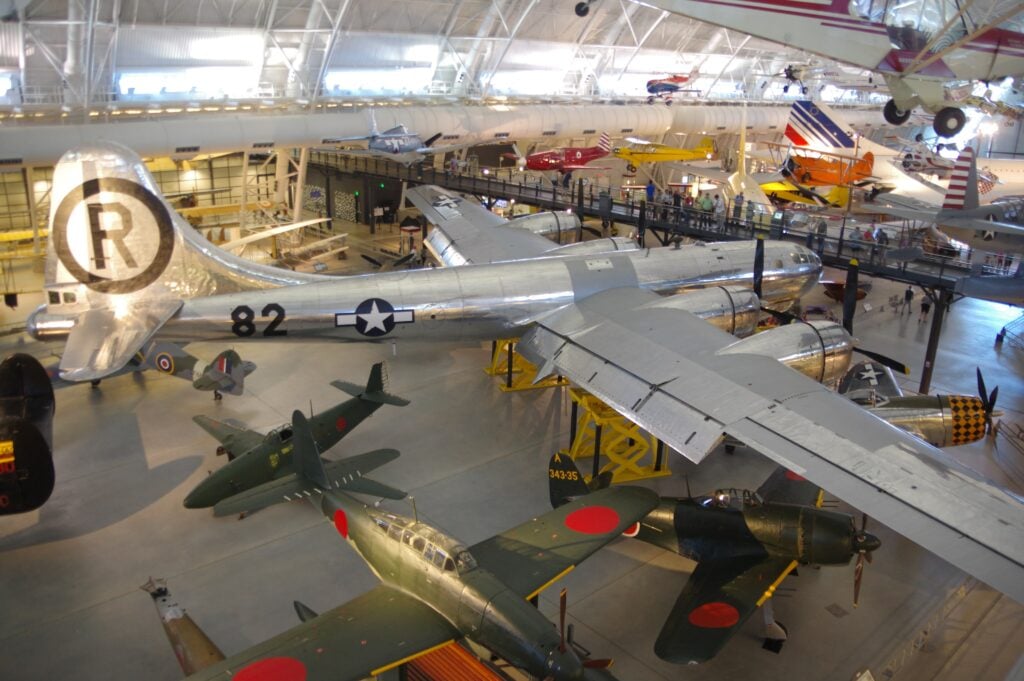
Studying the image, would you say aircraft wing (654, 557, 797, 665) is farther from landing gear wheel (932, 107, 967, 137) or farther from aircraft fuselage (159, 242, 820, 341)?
landing gear wheel (932, 107, 967, 137)

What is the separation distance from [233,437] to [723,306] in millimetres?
9725

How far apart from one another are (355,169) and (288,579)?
27.7m

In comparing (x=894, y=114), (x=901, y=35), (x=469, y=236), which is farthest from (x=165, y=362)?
(x=894, y=114)

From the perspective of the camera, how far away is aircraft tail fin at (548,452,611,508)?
1154 cm

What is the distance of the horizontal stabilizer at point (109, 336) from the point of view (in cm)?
1215

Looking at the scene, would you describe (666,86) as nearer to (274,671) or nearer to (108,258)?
(108,258)

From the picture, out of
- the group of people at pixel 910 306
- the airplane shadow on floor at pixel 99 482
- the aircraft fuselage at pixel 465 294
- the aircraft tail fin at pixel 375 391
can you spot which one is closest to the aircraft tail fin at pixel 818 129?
the group of people at pixel 910 306

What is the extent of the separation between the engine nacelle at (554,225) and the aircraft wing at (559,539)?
12813mm

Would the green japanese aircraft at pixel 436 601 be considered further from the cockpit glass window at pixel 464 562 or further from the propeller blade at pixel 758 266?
the propeller blade at pixel 758 266

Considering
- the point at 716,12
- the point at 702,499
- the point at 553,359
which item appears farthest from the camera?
the point at 716,12

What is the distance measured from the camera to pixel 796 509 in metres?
10.0

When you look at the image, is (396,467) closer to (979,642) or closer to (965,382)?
(979,642)

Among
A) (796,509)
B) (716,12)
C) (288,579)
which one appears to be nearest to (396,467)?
(288,579)

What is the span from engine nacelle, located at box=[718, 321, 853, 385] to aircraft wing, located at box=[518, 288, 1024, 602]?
382 millimetres
